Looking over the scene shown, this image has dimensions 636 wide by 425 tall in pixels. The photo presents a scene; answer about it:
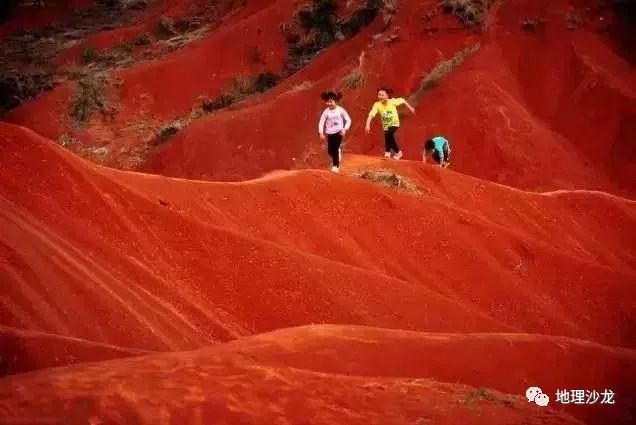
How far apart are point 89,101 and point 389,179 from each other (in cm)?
1834

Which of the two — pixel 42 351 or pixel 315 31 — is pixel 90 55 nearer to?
pixel 315 31

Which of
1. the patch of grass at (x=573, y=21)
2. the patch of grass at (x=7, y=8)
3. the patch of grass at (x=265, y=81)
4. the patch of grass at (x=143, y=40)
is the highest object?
the patch of grass at (x=7, y=8)

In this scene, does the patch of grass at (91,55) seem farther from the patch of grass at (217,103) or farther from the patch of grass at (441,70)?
the patch of grass at (441,70)

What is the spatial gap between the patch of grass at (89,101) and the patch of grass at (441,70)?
38.8ft

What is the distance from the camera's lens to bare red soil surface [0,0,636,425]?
4957 millimetres

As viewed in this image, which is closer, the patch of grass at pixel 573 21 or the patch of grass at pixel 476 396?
the patch of grass at pixel 476 396

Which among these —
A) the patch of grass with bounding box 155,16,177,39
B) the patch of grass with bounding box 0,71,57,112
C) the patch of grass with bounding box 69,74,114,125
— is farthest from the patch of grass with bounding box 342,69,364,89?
the patch of grass with bounding box 155,16,177,39

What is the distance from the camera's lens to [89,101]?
27250 millimetres

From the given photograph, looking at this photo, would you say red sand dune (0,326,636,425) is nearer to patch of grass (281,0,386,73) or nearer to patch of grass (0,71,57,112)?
patch of grass (281,0,386,73)

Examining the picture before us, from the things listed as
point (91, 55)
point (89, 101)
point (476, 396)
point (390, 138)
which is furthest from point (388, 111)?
point (91, 55)

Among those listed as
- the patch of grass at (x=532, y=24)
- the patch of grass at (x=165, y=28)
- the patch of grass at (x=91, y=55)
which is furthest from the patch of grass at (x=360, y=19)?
the patch of grass at (x=91, y=55)

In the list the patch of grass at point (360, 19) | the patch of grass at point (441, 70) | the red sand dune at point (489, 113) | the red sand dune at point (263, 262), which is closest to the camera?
the red sand dune at point (263, 262)

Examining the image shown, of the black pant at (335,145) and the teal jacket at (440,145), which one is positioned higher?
the black pant at (335,145)

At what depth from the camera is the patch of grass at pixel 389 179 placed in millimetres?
11547
